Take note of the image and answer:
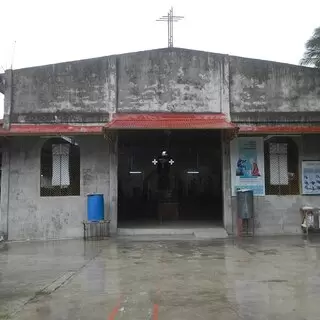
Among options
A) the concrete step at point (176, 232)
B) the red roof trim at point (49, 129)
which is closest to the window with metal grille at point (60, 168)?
the red roof trim at point (49, 129)

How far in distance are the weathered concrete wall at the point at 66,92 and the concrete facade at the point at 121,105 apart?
33 millimetres

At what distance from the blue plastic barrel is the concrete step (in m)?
1.17

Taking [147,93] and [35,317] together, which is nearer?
[35,317]

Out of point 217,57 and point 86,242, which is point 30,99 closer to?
point 86,242

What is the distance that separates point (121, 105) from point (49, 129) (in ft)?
8.44

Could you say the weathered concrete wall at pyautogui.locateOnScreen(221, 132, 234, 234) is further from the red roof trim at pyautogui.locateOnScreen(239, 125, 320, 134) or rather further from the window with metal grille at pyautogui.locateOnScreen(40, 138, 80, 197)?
the window with metal grille at pyautogui.locateOnScreen(40, 138, 80, 197)

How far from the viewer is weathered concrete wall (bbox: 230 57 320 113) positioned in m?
15.8

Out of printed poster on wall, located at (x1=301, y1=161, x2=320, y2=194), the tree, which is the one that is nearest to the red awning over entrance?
printed poster on wall, located at (x1=301, y1=161, x2=320, y2=194)

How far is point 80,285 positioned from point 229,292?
2507 mm

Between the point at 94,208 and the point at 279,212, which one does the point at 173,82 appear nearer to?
the point at 94,208

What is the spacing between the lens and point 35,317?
235 inches

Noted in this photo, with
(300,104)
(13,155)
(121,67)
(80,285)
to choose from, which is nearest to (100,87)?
(121,67)

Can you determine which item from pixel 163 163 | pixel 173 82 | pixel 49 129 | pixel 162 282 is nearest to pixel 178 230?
pixel 173 82

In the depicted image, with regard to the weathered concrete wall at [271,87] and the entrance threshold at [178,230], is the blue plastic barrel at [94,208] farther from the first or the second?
the weathered concrete wall at [271,87]
